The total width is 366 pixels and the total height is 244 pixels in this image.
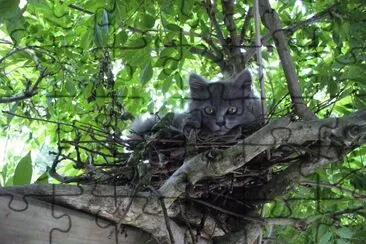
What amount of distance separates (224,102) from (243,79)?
0.17 meters

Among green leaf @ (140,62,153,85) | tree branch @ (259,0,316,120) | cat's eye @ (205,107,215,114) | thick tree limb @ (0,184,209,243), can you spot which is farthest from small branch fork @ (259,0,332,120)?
cat's eye @ (205,107,215,114)

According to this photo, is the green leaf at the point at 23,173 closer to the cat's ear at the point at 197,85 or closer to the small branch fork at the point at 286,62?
the small branch fork at the point at 286,62

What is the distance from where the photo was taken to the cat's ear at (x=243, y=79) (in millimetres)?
2352

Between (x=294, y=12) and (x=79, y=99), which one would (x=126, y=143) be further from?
(x=294, y=12)

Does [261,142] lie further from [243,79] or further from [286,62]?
[243,79]

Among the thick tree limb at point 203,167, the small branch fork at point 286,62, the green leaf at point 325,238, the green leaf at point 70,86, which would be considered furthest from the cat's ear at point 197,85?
the thick tree limb at point 203,167

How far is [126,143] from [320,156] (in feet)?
2.08

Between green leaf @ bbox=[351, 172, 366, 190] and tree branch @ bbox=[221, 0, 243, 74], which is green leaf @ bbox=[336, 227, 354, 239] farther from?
tree branch @ bbox=[221, 0, 243, 74]

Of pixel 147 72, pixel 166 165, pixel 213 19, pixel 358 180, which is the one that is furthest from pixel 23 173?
pixel 213 19

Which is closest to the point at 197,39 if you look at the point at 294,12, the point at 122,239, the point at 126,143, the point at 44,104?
the point at 294,12

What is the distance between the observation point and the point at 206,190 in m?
1.61

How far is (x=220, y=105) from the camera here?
8.26 feet

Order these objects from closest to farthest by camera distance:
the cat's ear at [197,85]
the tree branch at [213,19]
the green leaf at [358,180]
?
the green leaf at [358,180], the tree branch at [213,19], the cat's ear at [197,85]

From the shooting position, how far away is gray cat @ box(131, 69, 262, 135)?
236 centimetres
